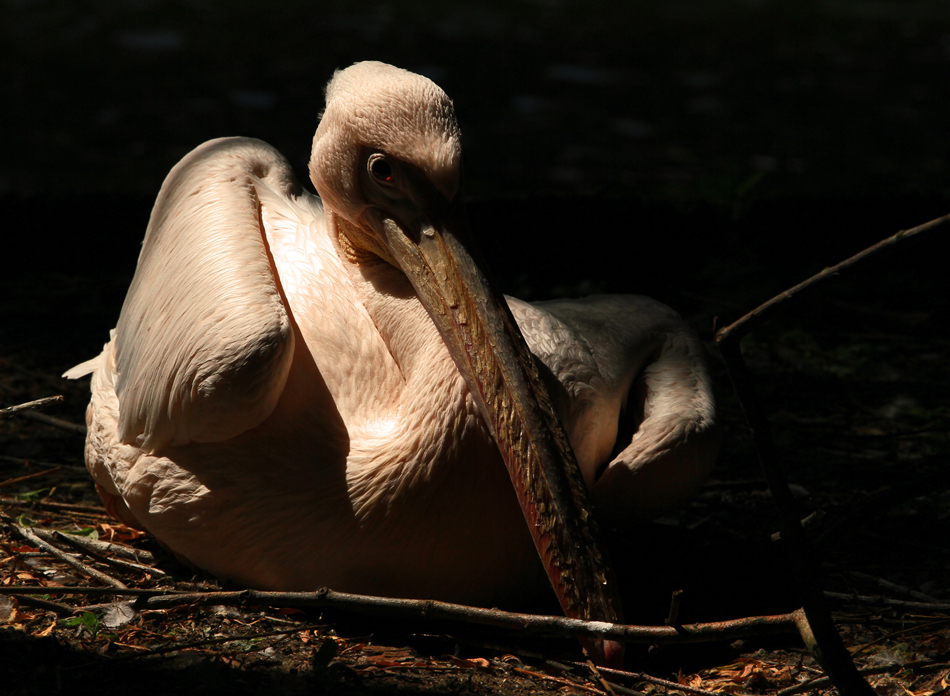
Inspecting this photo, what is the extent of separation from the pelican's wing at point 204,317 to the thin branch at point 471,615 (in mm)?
344

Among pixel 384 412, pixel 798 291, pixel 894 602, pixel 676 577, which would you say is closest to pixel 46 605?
pixel 384 412

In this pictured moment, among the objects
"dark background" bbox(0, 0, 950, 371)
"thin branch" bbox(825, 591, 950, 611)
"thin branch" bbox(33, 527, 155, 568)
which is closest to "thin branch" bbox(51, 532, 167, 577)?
"thin branch" bbox(33, 527, 155, 568)

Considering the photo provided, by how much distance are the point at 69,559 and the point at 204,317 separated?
742 millimetres

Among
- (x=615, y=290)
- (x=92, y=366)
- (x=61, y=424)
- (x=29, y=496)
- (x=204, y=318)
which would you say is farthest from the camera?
(x=615, y=290)

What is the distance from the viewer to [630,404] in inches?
105

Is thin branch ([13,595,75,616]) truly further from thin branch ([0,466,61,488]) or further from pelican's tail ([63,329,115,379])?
pelican's tail ([63,329,115,379])

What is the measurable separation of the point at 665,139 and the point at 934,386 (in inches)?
213

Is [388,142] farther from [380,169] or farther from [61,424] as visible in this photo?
[61,424]

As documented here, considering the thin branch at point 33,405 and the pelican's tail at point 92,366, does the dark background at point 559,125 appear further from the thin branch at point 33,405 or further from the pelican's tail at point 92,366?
the thin branch at point 33,405

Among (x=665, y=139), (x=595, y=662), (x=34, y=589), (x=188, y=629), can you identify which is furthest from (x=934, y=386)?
(x=665, y=139)

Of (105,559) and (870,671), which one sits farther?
(105,559)

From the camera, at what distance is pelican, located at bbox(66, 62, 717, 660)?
2.06 metres

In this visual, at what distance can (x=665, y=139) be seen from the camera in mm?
8758

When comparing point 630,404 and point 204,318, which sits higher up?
point 204,318
